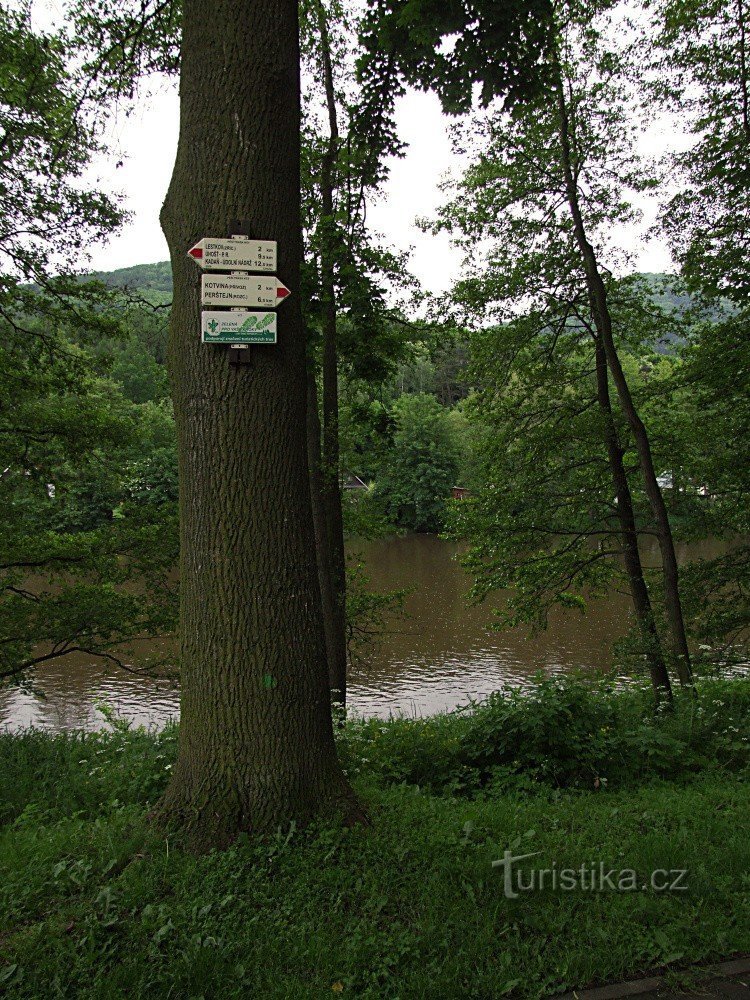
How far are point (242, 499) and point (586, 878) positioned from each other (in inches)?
84.2

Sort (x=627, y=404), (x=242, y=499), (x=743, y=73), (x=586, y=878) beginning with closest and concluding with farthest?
(x=586, y=878) → (x=242, y=499) → (x=743, y=73) → (x=627, y=404)

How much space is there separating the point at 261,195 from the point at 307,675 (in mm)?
2204

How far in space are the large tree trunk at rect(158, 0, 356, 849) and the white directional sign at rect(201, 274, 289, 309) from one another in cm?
7

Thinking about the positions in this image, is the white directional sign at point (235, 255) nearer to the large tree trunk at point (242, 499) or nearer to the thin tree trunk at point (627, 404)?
the large tree trunk at point (242, 499)

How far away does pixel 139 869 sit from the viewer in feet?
8.79

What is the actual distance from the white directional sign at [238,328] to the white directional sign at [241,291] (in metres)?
0.06

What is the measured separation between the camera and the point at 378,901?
2.54 metres

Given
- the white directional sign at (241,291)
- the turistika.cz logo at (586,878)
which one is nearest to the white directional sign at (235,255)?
the white directional sign at (241,291)

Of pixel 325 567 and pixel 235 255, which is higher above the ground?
pixel 235 255

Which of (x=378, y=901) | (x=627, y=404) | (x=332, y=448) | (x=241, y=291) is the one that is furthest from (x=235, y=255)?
(x=627, y=404)

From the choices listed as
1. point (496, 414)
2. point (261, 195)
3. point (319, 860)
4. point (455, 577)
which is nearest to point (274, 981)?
point (319, 860)

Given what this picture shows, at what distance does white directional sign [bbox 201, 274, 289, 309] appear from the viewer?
3074mm

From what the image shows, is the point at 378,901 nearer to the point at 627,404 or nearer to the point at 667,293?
the point at 627,404

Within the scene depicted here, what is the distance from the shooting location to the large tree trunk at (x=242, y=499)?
2939mm
